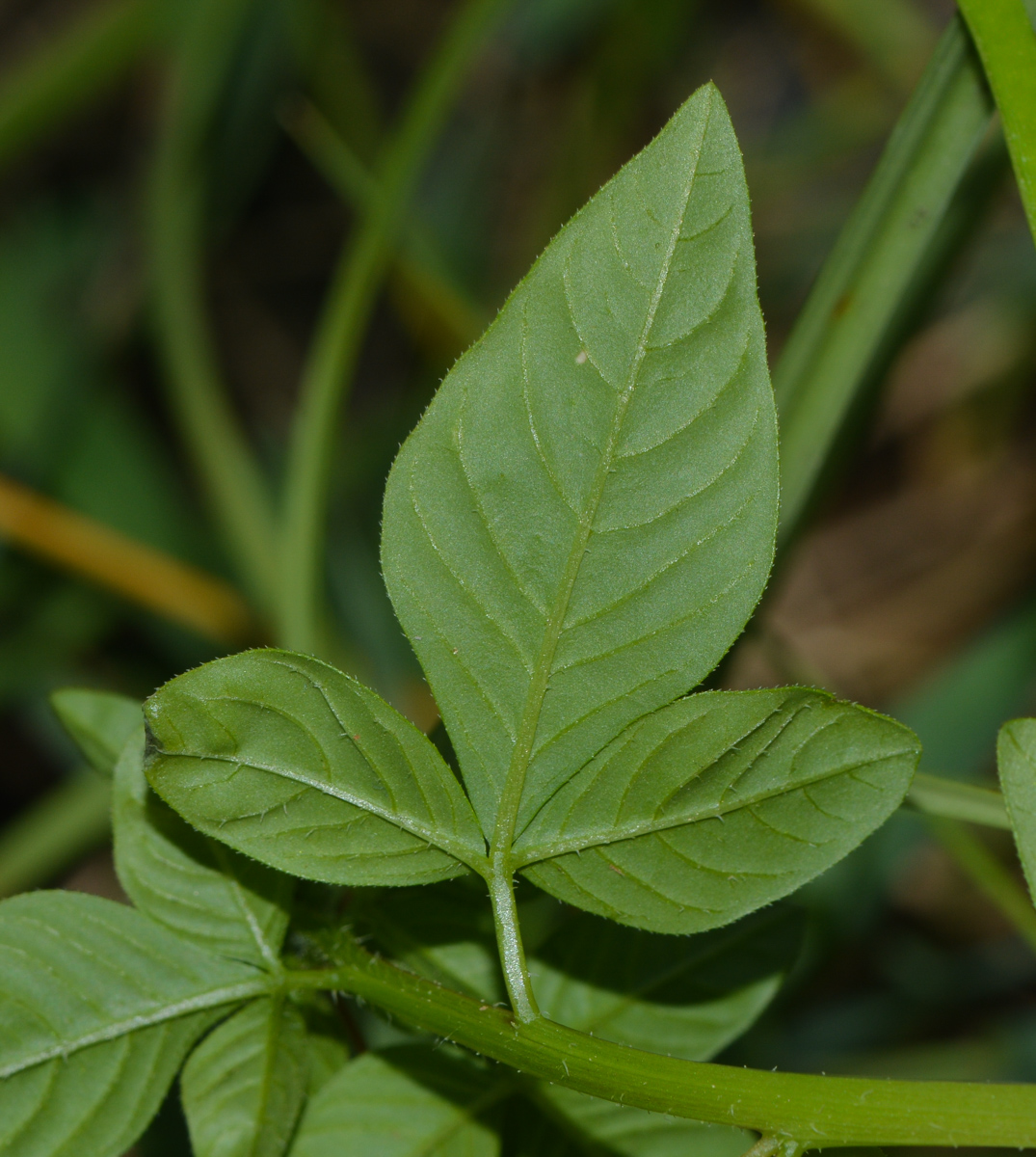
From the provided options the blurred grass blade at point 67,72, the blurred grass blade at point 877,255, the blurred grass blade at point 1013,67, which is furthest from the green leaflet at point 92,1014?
the blurred grass blade at point 67,72

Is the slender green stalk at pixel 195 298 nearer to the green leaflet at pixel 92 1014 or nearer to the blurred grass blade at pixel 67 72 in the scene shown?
the blurred grass blade at pixel 67 72

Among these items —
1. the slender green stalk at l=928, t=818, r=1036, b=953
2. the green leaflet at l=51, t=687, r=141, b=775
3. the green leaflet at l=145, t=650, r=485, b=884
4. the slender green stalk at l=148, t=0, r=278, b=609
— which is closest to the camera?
the green leaflet at l=145, t=650, r=485, b=884

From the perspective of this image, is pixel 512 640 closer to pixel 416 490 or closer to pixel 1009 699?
pixel 416 490

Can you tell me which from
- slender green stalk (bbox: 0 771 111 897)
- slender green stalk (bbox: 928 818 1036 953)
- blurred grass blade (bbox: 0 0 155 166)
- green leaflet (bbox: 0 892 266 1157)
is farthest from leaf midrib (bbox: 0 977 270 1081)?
blurred grass blade (bbox: 0 0 155 166)

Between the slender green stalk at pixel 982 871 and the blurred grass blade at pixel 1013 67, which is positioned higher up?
the blurred grass blade at pixel 1013 67

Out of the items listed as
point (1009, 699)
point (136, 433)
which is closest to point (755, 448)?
point (1009, 699)

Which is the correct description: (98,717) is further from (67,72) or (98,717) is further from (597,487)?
(67,72)

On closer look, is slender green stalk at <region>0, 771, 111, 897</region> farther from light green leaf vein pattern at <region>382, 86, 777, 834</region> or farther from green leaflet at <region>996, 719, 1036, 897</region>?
green leaflet at <region>996, 719, 1036, 897</region>
